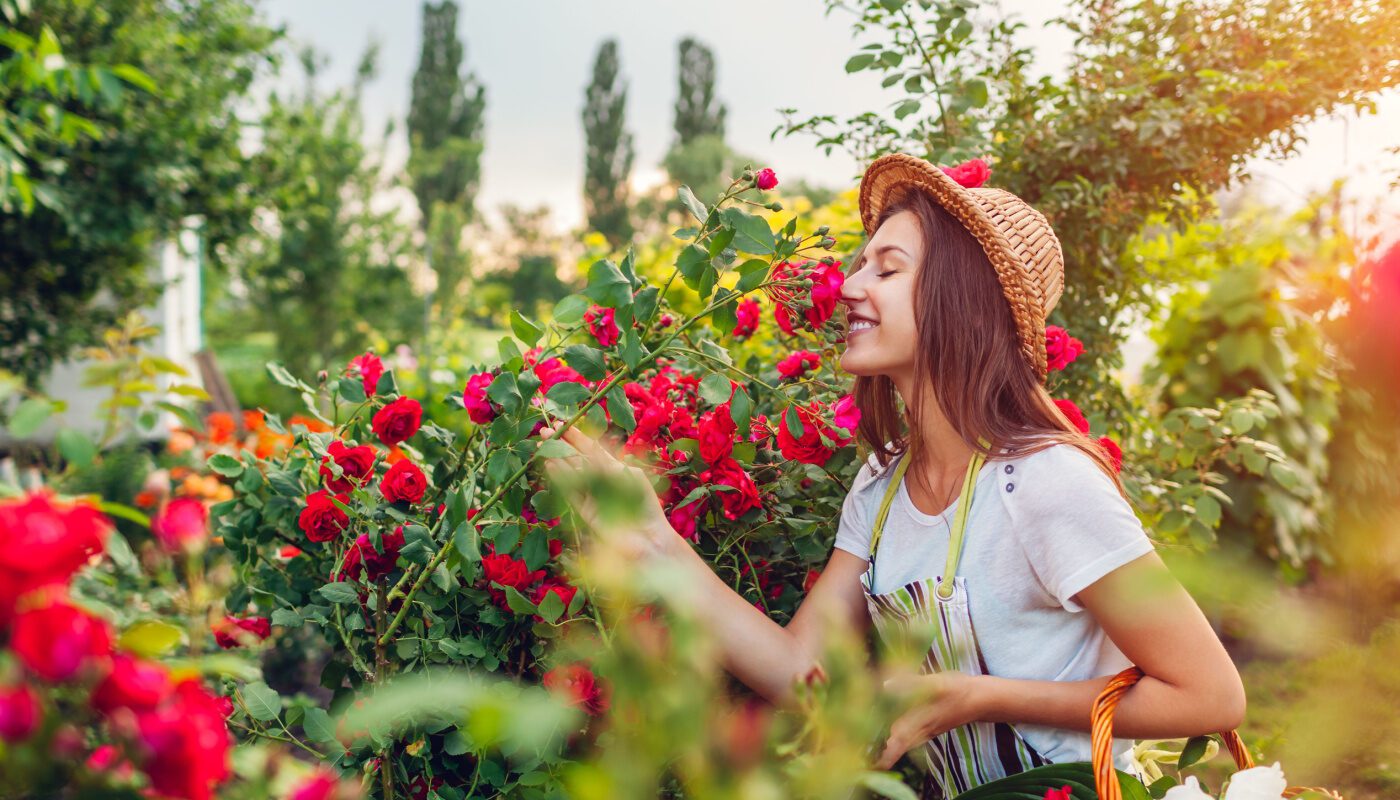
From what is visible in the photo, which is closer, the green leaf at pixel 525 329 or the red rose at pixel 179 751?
the red rose at pixel 179 751

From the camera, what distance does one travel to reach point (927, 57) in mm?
1915

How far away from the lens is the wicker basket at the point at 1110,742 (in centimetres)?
94

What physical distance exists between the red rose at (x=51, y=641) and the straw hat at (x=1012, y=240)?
3.99 ft

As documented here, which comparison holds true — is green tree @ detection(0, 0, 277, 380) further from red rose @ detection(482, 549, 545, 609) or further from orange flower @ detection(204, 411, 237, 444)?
red rose @ detection(482, 549, 545, 609)

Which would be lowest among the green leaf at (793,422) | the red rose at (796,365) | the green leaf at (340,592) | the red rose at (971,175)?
the green leaf at (340,592)

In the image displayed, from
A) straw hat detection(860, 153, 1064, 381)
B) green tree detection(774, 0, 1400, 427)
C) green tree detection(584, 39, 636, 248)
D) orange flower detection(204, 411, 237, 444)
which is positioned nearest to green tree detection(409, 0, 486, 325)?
green tree detection(584, 39, 636, 248)

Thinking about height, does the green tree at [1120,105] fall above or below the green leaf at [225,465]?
above

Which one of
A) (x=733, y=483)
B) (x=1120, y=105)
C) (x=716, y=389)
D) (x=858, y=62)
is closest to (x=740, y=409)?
(x=716, y=389)

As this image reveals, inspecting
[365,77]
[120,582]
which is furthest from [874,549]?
[365,77]

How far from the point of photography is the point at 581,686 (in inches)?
45.6

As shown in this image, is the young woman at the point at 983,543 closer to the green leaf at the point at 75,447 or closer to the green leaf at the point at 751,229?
the green leaf at the point at 751,229

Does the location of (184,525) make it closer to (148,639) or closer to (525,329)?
(525,329)

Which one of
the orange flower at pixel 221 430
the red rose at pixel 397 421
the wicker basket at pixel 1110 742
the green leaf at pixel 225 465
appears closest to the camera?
the wicker basket at pixel 1110 742

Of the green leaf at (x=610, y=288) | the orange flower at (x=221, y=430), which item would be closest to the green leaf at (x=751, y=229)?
the green leaf at (x=610, y=288)
